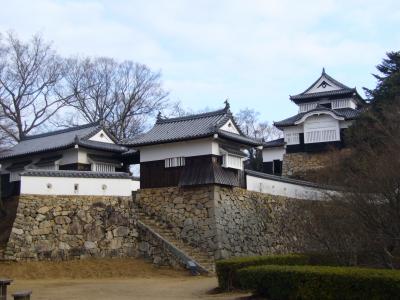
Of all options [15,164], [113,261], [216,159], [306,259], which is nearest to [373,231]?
[306,259]

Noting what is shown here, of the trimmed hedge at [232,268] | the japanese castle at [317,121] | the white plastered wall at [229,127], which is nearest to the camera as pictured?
the trimmed hedge at [232,268]

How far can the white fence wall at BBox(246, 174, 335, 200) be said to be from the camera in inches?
924

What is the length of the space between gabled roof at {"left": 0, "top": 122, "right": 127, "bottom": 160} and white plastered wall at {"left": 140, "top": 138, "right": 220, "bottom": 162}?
10.6 feet

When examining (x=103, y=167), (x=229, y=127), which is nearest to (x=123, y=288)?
(x=229, y=127)

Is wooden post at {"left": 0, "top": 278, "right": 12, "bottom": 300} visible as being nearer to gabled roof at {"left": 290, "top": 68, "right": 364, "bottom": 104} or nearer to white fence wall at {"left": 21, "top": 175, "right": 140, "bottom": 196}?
white fence wall at {"left": 21, "top": 175, "right": 140, "bottom": 196}

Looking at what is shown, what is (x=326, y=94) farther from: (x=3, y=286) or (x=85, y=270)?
(x=3, y=286)

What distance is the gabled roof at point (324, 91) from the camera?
112 ft

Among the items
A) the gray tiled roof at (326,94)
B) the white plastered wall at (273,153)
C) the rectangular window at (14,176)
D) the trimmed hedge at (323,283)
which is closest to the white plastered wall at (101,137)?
the rectangular window at (14,176)

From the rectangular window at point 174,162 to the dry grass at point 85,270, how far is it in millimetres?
4351

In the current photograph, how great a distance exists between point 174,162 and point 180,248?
3752 millimetres

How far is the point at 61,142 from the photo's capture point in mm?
25266

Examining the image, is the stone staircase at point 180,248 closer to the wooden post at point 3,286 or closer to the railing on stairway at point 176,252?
the railing on stairway at point 176,252

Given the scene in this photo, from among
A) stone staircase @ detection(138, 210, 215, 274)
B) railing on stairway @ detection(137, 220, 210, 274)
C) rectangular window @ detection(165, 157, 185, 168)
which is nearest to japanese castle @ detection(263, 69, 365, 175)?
rectangular window @ detection(165, 157, 185, 168)

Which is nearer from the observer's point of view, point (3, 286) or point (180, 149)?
point (3, 286)
